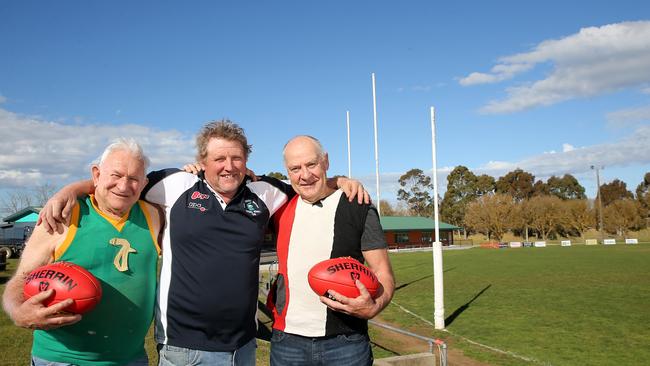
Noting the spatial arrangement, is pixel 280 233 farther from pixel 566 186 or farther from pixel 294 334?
pixel 566 186

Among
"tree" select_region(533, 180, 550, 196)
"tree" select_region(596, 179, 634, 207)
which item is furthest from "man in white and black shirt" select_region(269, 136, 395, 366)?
"tree" select_region(596, 179, 634, 207)

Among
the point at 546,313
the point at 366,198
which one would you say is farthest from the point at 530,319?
the point at 366,198

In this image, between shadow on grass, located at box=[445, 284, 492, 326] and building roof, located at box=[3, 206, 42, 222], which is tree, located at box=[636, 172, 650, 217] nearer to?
shadow on grass, located at box=[445, 284, 492, 326]

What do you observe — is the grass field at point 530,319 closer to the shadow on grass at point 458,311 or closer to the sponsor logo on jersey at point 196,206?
the shadow on grass at point 458,311

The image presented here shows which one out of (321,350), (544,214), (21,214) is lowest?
(321,350)

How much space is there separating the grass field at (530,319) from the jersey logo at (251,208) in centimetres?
594

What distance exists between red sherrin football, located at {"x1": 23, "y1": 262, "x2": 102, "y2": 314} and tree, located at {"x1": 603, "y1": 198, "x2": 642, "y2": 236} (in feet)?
292

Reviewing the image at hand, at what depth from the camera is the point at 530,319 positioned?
14.8 metres

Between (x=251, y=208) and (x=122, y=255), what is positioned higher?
(x=251, y=208)

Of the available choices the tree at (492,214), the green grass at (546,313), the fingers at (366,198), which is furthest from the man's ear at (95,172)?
the tree at (492,214)

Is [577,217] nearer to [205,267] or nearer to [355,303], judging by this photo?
[355,303]

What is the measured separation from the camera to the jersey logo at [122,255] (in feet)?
10.0

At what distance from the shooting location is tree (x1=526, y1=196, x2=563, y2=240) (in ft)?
255

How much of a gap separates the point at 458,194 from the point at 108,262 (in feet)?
288
